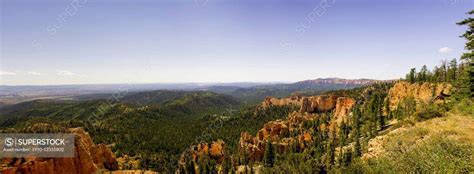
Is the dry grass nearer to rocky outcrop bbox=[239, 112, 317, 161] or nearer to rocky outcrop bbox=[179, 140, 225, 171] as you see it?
rocky outcrop bbox=[239, 112, 317, 161]

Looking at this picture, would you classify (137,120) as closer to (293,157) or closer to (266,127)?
(266,127)

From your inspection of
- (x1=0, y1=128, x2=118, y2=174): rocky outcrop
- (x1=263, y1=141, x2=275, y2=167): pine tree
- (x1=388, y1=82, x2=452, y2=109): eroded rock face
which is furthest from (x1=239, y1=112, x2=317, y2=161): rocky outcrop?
(x1=0, y1=128, x2=118, y2=174): rocky outcrop

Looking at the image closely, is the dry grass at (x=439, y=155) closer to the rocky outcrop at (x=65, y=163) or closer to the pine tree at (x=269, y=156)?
the rocky outcrop at (x=65, y=163)

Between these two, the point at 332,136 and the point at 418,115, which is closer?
the point at 418,115

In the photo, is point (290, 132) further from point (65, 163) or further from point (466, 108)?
point (65, 163)

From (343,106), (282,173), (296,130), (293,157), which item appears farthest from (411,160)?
(343,106)

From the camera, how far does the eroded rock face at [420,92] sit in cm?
7919

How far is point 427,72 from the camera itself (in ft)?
397

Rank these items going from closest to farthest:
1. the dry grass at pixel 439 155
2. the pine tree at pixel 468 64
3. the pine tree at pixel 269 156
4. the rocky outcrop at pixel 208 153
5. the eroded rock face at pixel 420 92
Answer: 1. the dry grass at pixel 439 155
2. the pine tree at pixel 468 64
3. the eroded rock face at pixel 420 92
4. the pine tree at pixel 269 156
5. the rocky outcrop at pixel 208 153

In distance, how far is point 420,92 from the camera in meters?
93.1

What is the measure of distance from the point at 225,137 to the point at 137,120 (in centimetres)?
8386

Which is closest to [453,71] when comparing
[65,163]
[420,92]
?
[420,92]

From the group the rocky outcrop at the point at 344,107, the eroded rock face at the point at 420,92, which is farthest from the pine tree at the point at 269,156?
the rocky outcrop at the point at 344,107

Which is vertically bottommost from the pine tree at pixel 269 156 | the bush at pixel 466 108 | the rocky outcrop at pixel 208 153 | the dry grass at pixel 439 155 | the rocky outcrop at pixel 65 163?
A: the rocky outcrop at pixel 208 153
